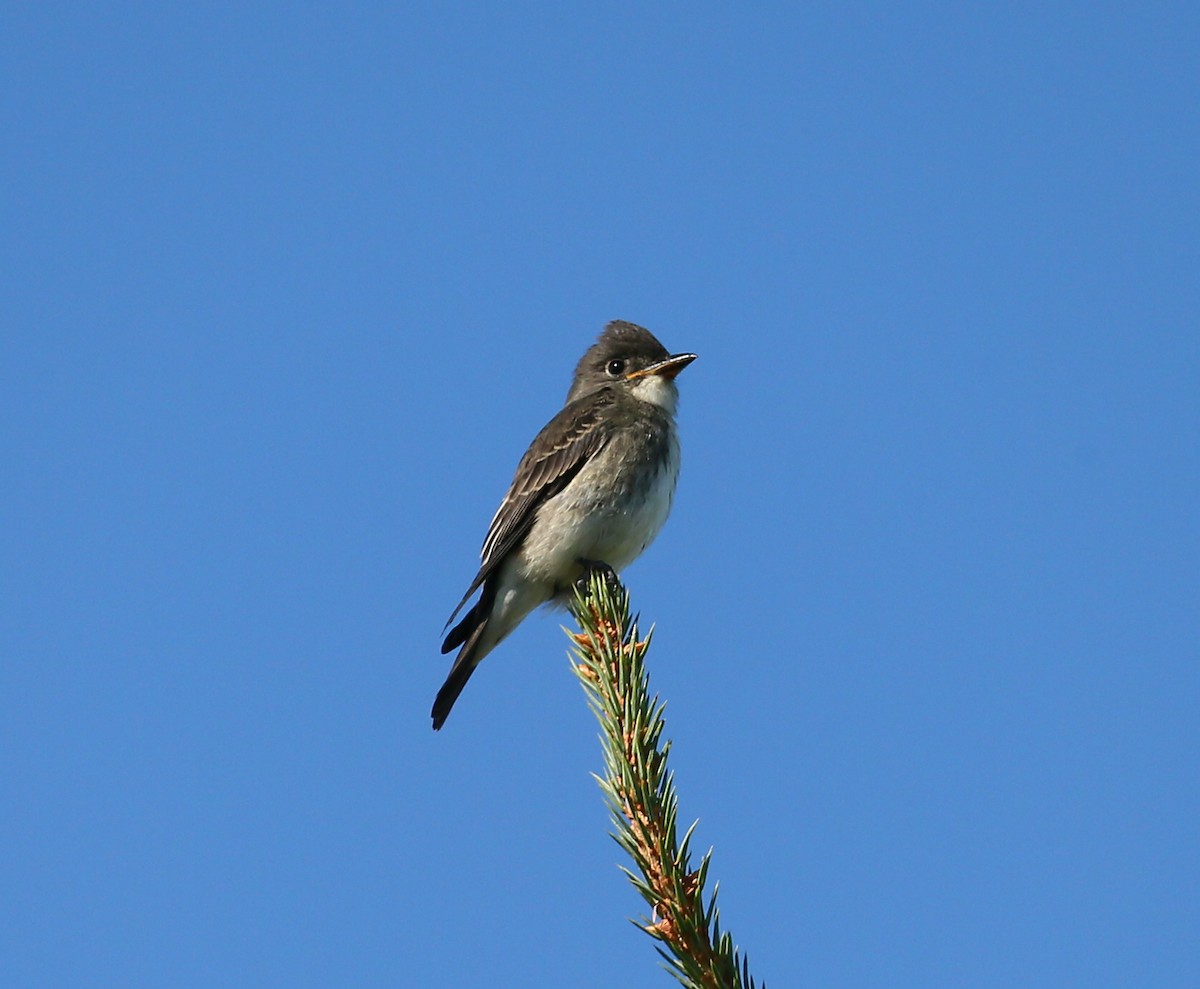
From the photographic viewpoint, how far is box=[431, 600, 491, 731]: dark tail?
8.05 metres

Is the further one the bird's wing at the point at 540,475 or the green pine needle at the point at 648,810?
the bird's wing at the point at 540,475

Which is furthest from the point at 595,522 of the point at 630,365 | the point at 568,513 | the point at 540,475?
the point at 630,365

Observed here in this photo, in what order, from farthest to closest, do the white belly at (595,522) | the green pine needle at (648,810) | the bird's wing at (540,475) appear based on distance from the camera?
the bird's wing at (540,475) < the white belly at (595,522) < the green pine needle at (648,810)

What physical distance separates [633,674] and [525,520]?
174 inches

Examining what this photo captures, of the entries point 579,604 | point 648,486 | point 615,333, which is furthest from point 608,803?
point 615,333

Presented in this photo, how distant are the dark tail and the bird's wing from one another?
308 mm

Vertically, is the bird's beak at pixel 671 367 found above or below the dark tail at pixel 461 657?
above

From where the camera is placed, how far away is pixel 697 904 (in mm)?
3018

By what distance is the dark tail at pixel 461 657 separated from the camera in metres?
8.05

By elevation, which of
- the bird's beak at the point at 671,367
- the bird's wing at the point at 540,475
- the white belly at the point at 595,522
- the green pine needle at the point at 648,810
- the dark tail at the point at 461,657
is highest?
the bird's beak at the point at 671,367

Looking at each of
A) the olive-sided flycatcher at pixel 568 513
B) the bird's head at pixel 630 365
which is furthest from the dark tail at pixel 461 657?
the bird's head at pixel 630 365

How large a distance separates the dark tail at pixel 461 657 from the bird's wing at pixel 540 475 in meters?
0.31

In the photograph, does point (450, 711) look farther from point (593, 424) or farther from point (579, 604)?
point (579, 604)

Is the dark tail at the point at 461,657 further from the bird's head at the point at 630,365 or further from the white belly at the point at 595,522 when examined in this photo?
the bird's head at the point at 630,365
